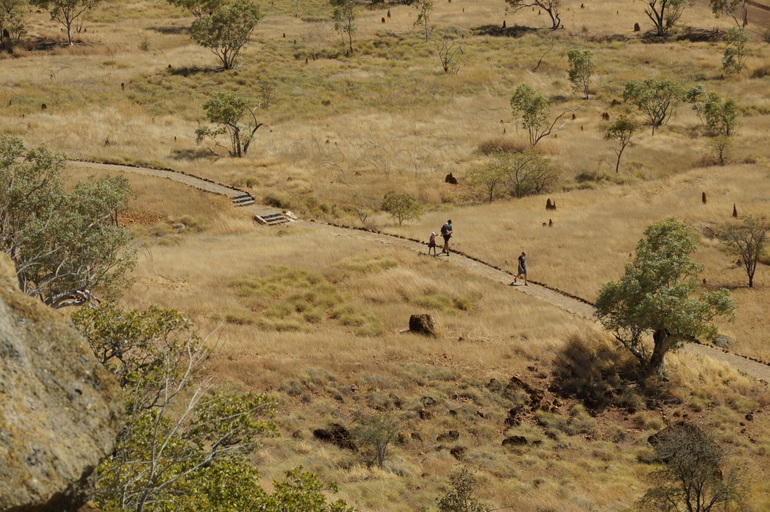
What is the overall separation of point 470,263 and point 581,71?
44499 mm

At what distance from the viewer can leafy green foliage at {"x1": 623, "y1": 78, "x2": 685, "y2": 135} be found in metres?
66.3

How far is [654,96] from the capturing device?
65.8 m

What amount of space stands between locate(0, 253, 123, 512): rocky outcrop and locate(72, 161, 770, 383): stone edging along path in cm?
2563

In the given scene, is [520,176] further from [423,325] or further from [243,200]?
[423,325]

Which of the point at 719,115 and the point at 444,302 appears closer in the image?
the point at 444,302

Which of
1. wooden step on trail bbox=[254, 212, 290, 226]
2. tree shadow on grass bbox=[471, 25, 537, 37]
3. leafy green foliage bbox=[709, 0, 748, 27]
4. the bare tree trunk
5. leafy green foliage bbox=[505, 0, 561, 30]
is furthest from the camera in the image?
leafy green foliage bbox=[505, 0, 561, 30]

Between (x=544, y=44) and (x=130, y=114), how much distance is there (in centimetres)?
5190

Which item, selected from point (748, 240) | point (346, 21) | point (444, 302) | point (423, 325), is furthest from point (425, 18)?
point (423, 325)

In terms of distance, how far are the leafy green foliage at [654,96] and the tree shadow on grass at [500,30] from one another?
96.1ft

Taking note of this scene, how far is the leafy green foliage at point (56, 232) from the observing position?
61.1 feet

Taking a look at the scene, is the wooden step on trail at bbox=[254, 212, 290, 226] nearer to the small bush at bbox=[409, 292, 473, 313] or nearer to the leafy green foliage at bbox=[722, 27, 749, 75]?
the small bush at bbox=[409, 292, 473, 313]

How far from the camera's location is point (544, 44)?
90.1 metres

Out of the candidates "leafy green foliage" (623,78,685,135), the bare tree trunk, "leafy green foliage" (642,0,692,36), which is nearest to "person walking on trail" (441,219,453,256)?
the bare tree trunk

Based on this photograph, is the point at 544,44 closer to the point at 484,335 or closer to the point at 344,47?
the point at 344,47
